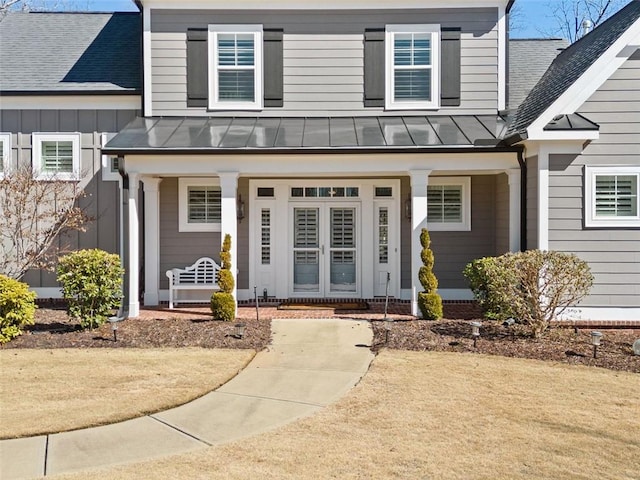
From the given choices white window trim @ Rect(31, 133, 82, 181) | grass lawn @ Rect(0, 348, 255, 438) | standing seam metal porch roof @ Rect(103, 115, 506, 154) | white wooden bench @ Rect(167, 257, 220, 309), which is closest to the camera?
grass lawn @ Rect(0, 348, 255, 438)

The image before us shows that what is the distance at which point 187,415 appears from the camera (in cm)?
579

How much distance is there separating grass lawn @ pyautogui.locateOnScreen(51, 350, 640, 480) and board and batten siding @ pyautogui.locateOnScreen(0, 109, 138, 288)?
7671 mm

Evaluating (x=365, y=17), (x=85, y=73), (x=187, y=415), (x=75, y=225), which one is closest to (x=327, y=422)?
(x=187, y=415)

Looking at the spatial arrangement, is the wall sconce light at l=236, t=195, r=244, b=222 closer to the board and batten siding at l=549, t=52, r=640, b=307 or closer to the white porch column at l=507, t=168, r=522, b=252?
the white porch column at l=507, t=168, r=522, b=252

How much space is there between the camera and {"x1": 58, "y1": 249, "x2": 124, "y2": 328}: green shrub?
29.9ft

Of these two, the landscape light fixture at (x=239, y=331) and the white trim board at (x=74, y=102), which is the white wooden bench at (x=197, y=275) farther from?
the white trim board at (x=74, y=102)

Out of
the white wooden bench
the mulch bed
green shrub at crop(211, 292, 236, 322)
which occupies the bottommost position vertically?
the mulch bed

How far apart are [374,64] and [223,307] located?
19.1 feet

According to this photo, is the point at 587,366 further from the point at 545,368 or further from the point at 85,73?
the point at 85,73

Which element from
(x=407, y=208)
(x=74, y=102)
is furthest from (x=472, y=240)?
(x=74, y=102)

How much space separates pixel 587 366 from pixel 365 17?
802 cm

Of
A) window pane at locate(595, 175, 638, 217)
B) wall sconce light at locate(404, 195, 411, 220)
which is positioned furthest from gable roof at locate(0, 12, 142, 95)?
window pane at locate(595, 175, 638, 217)

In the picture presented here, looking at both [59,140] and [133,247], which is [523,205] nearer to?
[133,247]

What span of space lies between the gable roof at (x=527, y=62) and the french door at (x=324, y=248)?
424 cm
